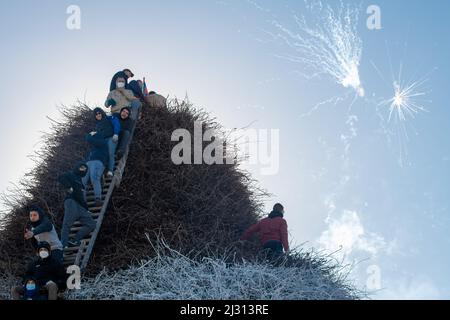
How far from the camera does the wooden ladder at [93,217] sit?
1063 centimetres

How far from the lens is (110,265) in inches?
429

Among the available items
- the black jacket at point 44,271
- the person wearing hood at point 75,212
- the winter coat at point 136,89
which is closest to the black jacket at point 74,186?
the person wearing hood at point 75,212

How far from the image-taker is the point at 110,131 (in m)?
12.4

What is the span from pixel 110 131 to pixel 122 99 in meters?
1.56

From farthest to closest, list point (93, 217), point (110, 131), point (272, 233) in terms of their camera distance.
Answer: point (110, 131), point (272, 233), point (93, 217)

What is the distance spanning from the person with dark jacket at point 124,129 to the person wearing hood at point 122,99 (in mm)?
388

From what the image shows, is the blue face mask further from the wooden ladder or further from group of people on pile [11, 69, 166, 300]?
the wooden ladder


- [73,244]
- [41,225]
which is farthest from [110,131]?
[41,225]

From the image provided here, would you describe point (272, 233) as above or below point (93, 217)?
below

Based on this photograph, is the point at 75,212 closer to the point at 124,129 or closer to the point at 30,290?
the point at 30,290

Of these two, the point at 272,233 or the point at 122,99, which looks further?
the point at 122,99

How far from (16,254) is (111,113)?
13.2 feet
